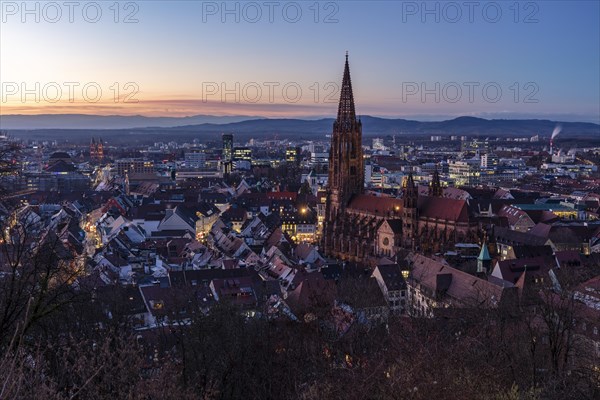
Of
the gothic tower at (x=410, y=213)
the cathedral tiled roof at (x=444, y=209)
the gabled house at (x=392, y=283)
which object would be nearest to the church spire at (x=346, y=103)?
the gothic tower at (x=410, y=213)

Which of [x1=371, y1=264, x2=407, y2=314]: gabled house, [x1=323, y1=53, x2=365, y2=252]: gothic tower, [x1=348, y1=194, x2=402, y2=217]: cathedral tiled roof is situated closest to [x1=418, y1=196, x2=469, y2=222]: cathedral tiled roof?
[x1=348, y1=194, x2=402, y2=217]: cathedral tiled roof

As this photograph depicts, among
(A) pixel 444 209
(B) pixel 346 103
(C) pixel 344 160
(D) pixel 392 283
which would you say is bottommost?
(D) pixel 392 283

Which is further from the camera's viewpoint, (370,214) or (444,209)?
(370,214)

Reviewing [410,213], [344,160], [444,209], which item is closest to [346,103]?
[344,160]

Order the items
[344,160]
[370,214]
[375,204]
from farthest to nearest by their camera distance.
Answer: [344,160] → [375,204] → [370,214]

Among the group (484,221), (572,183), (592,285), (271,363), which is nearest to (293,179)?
(572,183)

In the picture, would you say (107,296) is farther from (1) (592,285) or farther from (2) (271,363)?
(1) (592,285)

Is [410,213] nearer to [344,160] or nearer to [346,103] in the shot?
[344,160]

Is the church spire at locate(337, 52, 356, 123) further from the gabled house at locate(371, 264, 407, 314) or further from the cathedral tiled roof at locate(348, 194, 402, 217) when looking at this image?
the gabled house at locate(371, 264, 407, 314)
